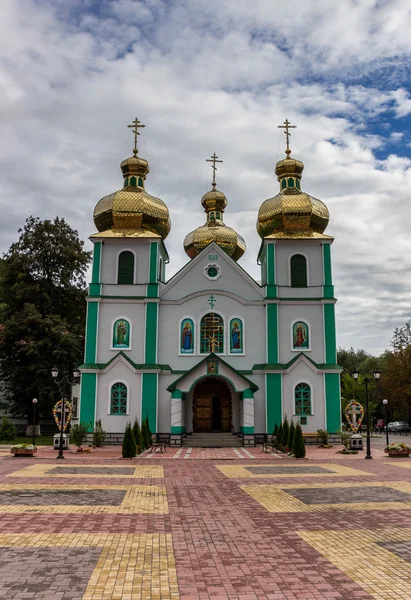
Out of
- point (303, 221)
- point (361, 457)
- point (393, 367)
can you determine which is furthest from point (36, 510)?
point (393, 367)

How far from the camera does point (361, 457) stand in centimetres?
2022

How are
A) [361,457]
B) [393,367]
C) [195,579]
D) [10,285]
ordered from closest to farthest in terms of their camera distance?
[195,579]
[361,457]
[10,285]
[393,367]

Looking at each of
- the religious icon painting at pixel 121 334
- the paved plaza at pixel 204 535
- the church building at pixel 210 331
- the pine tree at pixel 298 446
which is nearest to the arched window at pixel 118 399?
the church building at pixel 210 331

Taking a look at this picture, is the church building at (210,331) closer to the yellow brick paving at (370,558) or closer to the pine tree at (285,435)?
the pine tree at (285,435)

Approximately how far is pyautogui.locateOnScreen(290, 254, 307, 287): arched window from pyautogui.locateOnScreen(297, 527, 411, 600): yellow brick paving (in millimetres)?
19856

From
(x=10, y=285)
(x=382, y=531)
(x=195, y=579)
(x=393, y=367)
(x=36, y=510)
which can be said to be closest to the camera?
(x=195, y=579)

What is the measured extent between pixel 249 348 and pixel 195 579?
20.9 metres

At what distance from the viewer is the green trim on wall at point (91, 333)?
26.1 m

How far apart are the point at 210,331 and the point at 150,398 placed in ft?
14.3

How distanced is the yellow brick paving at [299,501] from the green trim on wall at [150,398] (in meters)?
13.0

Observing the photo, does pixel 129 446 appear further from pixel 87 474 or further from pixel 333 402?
A: pixel 333 402

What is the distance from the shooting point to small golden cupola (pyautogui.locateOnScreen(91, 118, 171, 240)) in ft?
91.6

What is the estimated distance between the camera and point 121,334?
1045 inches

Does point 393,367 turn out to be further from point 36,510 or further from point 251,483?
point 36,510
